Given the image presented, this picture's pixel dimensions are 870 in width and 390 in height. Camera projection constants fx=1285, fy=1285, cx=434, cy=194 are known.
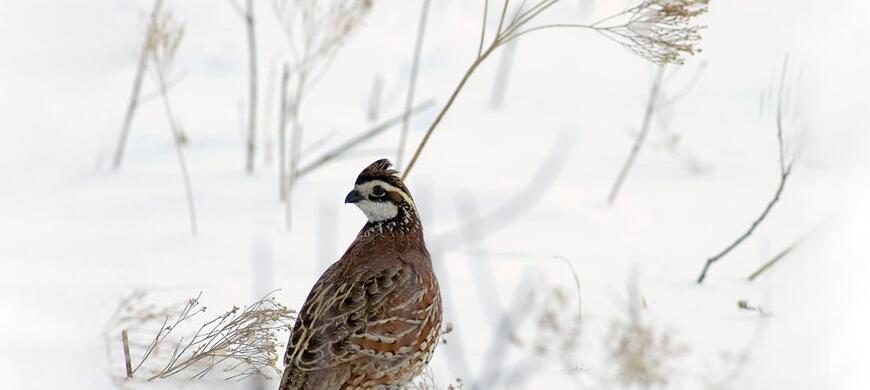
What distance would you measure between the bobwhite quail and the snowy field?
0.34m

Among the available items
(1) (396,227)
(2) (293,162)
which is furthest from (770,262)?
(2) (293,162)

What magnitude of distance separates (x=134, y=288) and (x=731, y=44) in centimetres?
482

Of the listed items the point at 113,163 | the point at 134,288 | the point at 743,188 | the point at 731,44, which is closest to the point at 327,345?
the point at 134,288

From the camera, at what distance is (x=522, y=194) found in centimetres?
640

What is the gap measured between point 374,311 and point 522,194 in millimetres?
2742

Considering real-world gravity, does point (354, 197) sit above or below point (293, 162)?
Result: above

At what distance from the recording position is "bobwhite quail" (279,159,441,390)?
3.67 meters

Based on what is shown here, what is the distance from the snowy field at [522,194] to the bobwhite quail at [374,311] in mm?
342

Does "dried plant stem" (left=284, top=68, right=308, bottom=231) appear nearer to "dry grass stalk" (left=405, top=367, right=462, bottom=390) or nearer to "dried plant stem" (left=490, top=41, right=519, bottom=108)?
"dried plant stem" (left=490, top=41, right=519, bottom=108)

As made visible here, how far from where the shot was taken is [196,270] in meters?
5.21

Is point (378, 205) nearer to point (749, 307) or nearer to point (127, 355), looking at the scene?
point (127, 355)

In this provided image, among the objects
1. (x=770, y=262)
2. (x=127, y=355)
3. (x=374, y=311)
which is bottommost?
(x=127, y=355)

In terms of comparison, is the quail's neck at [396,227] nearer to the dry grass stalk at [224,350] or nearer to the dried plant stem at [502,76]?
the dry grass stalk at [224,350]

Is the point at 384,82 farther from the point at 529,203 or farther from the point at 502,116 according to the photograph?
the point at 529,203
